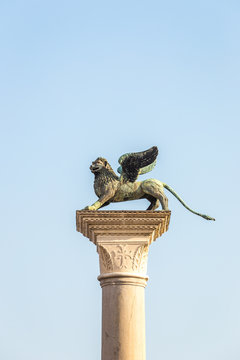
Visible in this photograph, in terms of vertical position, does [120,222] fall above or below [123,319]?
above

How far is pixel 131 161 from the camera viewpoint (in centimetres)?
1195

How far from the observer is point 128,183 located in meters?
11.9

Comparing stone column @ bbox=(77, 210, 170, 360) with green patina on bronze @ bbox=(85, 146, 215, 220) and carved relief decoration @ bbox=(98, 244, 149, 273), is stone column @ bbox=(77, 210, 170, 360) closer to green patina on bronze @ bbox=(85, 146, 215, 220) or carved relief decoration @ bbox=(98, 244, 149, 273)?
carved relief decoration @ bbox=(98, 244, 149, 273)

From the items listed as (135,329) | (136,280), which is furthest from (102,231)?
(135,329)

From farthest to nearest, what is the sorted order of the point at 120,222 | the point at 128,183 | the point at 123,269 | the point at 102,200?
the point at 128,183, the point at 102,200, the point at 120,222, the point at 123,269

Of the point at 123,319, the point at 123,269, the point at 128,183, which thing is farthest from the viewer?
the point at 128,183

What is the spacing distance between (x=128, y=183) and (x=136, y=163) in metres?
0.44

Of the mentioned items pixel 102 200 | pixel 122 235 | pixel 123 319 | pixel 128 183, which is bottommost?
pixel 123 319

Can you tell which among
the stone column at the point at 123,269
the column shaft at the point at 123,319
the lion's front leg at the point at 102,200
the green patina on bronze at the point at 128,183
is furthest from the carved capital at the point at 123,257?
the green patina on bronze at the point at 128,183

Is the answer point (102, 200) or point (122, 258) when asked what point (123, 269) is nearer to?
point (122, 258)

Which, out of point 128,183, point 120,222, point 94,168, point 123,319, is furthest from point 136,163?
point 123,319

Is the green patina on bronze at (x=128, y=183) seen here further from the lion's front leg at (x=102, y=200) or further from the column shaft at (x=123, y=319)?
the column shaft at (x=123, y=319)

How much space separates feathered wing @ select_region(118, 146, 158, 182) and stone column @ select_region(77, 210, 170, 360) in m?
1.29

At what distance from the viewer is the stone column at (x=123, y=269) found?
1020 cm
